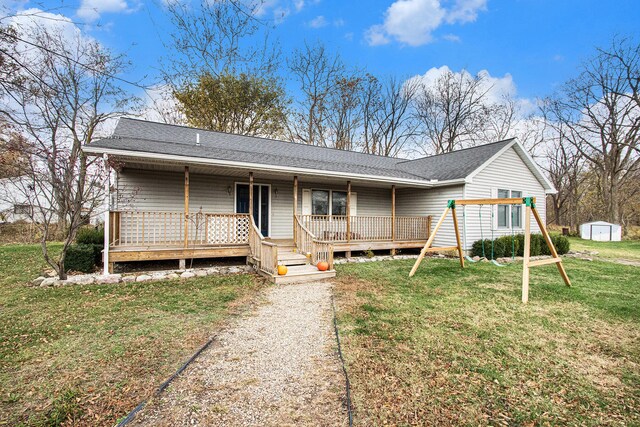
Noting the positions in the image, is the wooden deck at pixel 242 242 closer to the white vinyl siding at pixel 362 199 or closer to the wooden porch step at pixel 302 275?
the wooden porch step at pixel 302 275

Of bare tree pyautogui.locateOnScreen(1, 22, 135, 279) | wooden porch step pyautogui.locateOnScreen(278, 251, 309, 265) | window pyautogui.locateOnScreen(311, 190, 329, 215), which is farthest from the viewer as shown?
window pyautogui.locateOnScreen(311, 190, 329, 215)

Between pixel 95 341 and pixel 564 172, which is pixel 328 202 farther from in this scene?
pixel 564 172

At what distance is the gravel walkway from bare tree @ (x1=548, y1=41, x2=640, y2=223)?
26024 mm

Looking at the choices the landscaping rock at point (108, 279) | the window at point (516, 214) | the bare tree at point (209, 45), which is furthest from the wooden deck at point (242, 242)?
the bare tree at point (209, 45)

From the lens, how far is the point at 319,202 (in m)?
12.0

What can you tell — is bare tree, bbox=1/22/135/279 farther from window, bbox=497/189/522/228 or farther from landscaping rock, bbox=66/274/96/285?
window, bbox=497/189/522/228

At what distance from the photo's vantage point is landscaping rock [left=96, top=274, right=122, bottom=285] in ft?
22.0

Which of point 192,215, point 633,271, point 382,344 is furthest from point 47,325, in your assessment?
point 633,271

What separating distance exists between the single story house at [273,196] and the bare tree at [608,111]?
43.6 ft

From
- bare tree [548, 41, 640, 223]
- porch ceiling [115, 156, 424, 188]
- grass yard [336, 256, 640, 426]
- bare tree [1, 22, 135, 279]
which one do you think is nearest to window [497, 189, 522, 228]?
porch ceiling [115, 156, 424, 188]

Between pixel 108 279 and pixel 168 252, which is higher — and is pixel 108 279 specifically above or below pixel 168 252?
below

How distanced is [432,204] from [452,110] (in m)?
18.2

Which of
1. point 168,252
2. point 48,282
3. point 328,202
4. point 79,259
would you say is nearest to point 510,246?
point 328,202

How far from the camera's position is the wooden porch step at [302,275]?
6883mm
